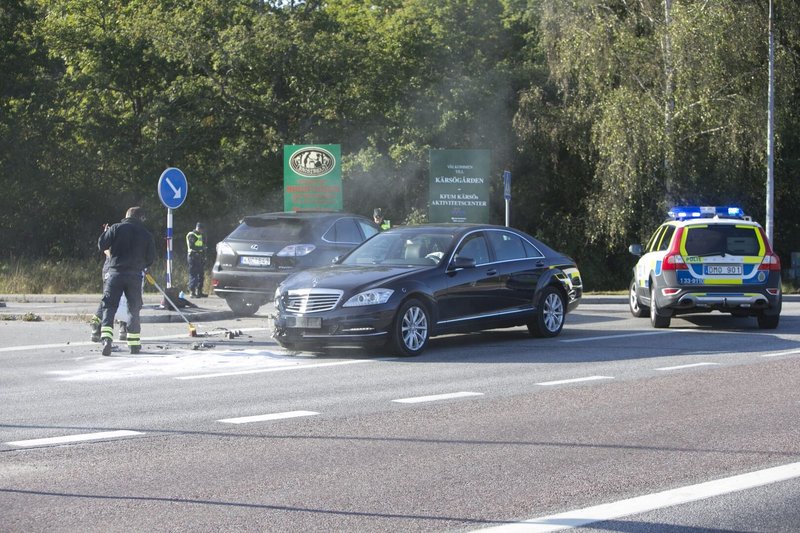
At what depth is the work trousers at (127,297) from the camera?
1480 cm

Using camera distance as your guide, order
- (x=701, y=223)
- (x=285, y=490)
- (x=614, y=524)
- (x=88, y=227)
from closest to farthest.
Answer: (x=614, y=524), (x=285, y=490), (x=701, y=223), (x=88, y=227)

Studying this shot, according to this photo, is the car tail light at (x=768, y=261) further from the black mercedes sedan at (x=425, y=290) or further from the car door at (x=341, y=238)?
the car door at (x=341, y=238)

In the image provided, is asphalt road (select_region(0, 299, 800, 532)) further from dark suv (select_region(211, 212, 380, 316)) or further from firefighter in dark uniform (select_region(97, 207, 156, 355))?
dark suv (select_region(211, 212, 380, 316))

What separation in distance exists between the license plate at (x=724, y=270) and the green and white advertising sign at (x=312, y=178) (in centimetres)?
1132

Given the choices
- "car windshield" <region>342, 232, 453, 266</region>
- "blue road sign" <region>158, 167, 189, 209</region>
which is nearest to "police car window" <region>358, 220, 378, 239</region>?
"blue road sign" <region>158, 167, 189, 209</region>

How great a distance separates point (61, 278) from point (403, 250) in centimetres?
1810

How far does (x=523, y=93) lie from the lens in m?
39.4

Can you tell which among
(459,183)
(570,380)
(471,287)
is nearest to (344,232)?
(471,287)

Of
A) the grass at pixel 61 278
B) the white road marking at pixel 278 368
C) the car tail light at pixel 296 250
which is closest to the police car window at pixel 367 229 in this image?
the car tail light at pixel 296 250

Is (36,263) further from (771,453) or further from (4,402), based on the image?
(771,453)

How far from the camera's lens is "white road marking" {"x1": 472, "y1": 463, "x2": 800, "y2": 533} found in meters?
6.12

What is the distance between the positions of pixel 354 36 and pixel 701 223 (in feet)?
86.7

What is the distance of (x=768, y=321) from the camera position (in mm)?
17984

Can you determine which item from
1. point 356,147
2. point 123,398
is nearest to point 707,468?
point 123,398
